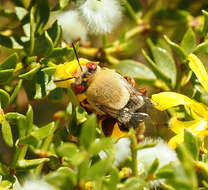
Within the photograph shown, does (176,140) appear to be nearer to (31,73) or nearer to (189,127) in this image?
(189,127)

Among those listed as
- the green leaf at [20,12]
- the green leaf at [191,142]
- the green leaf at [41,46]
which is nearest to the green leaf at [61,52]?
the green leaf at [41,46]

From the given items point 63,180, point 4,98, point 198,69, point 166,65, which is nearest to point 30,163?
point 4,98

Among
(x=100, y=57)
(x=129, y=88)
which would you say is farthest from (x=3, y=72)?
(x=100, y=57)

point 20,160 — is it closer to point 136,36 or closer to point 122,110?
point 122,110

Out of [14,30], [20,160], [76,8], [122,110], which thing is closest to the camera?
[20,160]

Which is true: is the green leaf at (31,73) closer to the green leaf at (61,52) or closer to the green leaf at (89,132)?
the green leaf at (61,52)

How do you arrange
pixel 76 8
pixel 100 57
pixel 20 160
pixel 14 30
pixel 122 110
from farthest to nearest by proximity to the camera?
pixel 100 57 → pixel 14 30 → pixel 76 8 → pixel 122 110 → pixel 20 160

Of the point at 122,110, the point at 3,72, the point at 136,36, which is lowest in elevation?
the point at 136,36
